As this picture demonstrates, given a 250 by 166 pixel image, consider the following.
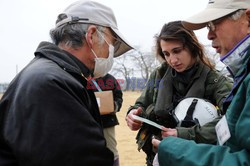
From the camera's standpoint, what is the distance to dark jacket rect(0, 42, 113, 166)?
1.13 metres

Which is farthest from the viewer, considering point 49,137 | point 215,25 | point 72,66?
point 215,25

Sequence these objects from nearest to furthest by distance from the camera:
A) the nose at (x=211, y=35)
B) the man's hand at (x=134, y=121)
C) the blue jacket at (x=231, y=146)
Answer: the blue jacket at (x=231, y=146), the nose at (x=211, y=35), the man's hand at (x=134, y=121)

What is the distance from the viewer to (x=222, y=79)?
225 cm

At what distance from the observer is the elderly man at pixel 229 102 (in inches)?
43.6

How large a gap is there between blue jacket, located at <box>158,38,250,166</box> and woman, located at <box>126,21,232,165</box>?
818mm

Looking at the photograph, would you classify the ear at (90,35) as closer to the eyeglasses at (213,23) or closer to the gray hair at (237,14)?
the eyeglasses at (213,23)

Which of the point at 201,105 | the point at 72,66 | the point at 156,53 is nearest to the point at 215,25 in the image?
the point at 201,105

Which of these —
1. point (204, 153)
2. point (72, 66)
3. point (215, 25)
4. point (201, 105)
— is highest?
point (215, 25)

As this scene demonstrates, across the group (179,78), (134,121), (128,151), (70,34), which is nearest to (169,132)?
(134,121)

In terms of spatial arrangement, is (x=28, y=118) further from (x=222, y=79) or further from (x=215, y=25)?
(x=222, y=79)

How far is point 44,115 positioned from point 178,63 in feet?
5.02

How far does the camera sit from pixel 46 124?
3.77ft

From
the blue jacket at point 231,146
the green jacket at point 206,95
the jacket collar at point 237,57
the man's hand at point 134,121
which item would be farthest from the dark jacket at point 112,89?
the jacket collar at point 237,57

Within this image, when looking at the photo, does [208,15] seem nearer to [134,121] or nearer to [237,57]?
[237,57]
